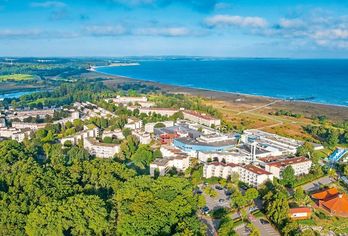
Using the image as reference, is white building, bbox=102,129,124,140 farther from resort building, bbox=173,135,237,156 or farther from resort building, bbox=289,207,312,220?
resort building, bbox=289,207,312,220

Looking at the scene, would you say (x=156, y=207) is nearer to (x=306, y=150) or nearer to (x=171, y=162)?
(x=171, y=162)

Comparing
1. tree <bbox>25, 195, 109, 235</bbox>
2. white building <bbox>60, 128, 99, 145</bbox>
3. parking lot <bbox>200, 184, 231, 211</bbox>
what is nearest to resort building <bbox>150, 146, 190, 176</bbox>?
parking lot <bbox>200, 184, 231, 211</bbox>

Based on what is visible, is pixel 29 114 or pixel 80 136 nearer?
pixel 80 136

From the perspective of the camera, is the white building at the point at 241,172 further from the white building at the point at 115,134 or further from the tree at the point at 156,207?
the white building at the point at 115,134

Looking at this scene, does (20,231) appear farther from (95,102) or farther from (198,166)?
(95,102)

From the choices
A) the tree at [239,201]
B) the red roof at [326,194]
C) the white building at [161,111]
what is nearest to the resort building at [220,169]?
the tree at [239,201]

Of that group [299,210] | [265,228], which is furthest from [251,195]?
[299,210]

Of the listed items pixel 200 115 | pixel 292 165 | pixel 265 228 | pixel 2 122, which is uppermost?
pixel 200 115
